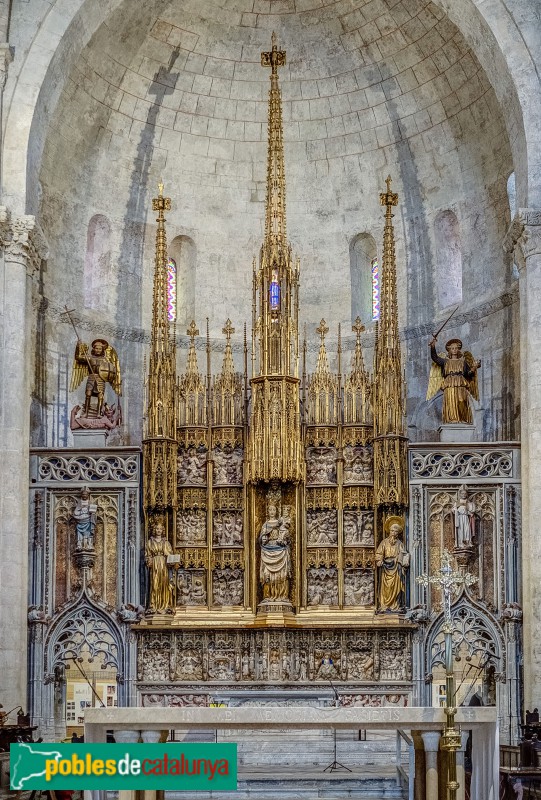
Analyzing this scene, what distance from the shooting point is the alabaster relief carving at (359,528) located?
32.2 m

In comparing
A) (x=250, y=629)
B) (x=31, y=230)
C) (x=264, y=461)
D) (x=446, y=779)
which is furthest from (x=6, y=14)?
(x=446, y=779)

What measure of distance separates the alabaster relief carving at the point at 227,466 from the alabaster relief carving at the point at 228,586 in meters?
1.82

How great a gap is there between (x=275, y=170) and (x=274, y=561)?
27.6 feet

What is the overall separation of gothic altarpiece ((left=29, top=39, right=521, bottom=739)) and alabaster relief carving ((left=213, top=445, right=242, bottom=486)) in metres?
0.04

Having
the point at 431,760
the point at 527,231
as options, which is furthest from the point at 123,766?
the point at 527,231

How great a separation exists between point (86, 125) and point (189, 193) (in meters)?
3.28

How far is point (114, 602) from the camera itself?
32000 mm

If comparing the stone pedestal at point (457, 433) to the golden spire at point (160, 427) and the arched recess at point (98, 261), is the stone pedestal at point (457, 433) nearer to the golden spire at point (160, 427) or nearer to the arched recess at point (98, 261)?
the golden spire at point (160, 427)

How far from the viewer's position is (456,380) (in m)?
33.3

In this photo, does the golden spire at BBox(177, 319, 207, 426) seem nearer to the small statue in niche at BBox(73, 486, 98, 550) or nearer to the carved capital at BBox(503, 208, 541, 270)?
the small statue in niche at BBox(73, 486, 98, 550)

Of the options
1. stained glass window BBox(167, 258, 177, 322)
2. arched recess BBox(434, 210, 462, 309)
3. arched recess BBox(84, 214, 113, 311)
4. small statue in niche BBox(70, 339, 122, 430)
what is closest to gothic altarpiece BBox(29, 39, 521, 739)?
small statue in niche BBox(70, 339, 122, 430)

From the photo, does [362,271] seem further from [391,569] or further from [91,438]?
[391,569]

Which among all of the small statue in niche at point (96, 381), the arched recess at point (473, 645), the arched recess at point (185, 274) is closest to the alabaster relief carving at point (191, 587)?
the small statue in niche at point (96, 381)

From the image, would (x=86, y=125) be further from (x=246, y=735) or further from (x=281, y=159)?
(x=246, y=735)
